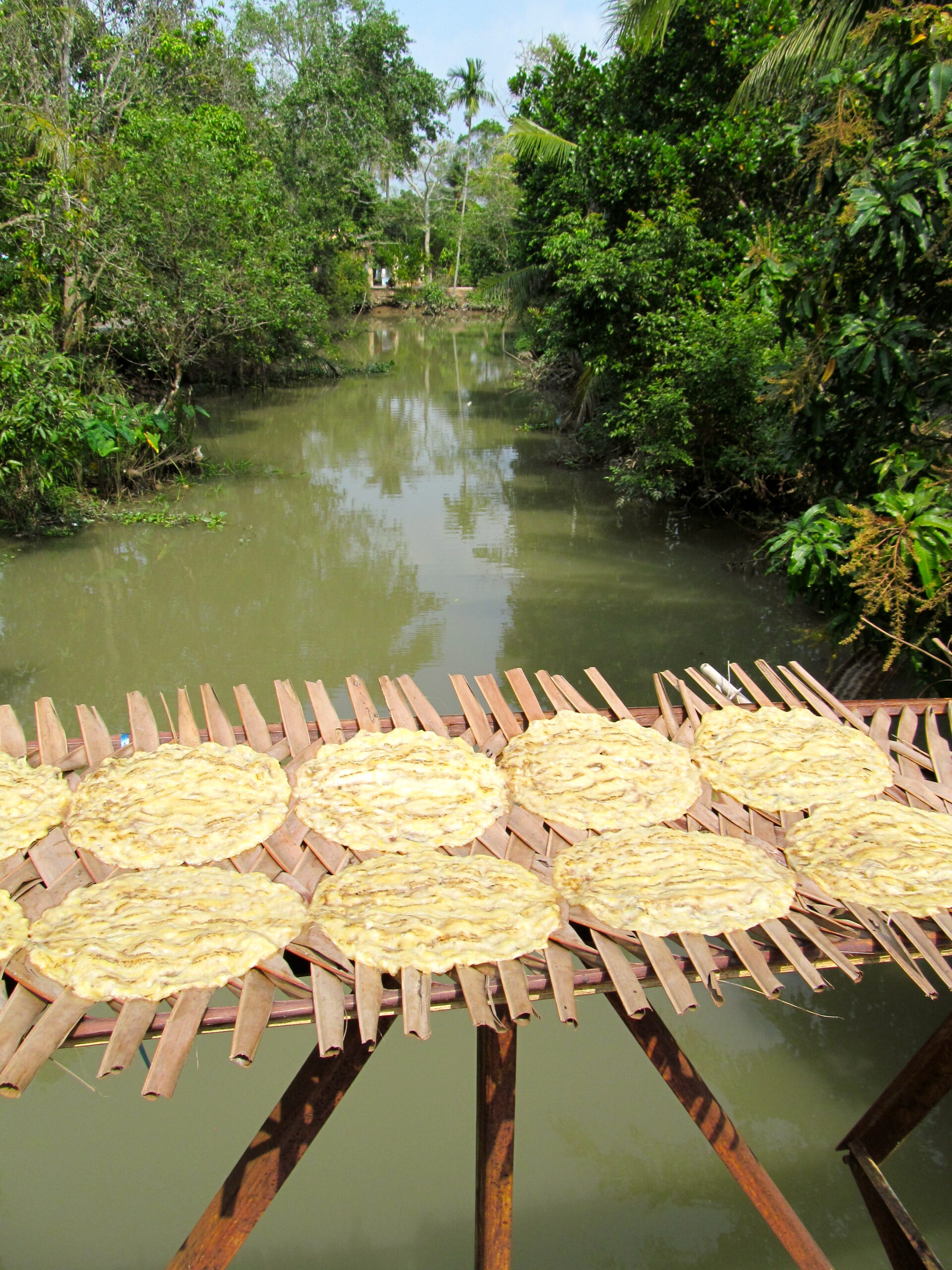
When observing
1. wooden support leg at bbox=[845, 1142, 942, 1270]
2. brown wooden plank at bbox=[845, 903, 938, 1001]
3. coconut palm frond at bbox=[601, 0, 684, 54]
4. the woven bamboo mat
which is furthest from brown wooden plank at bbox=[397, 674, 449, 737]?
coconut palm frond at bbox=[601, 0, 684, 54]

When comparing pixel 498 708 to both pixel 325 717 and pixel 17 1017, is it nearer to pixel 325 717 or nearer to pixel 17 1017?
pixel 325 717

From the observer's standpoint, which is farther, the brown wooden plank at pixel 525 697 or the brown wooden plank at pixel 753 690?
the brown wooden plank at pixel 753 690

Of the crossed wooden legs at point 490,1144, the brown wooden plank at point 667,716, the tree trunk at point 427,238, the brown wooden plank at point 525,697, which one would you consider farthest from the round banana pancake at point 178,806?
the tree trunk at point 427,238

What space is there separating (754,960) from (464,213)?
3475 centimetres

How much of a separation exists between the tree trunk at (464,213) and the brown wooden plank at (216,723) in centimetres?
3147

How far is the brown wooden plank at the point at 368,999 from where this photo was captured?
4.64ft

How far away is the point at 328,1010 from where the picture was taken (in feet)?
4.76

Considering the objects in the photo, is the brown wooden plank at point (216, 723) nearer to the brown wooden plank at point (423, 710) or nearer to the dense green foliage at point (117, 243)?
the brown wooden plank at point (423, 710)

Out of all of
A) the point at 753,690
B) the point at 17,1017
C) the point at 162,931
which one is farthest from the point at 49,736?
the point at 753,690

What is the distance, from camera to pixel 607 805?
84.4 inches

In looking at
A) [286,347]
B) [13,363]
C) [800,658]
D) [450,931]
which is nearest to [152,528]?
[13,363]

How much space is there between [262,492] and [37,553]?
9.07 ft

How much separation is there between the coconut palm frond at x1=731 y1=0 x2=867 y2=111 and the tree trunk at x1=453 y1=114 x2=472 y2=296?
2575 centimetres

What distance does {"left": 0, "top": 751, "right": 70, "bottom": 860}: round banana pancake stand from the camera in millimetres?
1915
